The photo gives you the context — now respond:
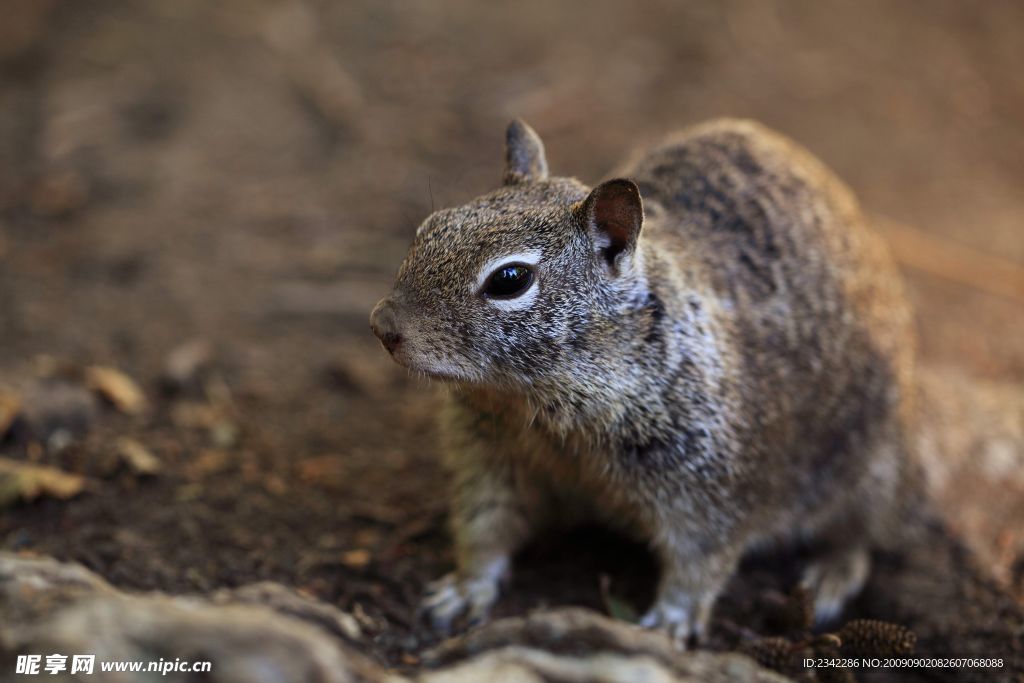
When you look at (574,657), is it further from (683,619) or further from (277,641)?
(683,619)

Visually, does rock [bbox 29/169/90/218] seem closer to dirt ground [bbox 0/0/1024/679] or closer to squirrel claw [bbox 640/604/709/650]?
dirt ground [bbox 0/0/1024/679]

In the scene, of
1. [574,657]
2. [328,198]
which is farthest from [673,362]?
[328,198]

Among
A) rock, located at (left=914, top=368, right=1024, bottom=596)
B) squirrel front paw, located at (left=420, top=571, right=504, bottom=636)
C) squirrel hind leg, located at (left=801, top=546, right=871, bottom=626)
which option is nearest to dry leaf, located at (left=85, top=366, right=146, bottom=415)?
squirrel front paw, located at (left=420, top=571, right=504, bottom=636)

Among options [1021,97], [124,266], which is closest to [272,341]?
[124,266]

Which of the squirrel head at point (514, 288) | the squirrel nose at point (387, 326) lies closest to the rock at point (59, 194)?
the squirrel head at point (514, 288)

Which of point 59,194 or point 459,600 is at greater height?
point 59,194

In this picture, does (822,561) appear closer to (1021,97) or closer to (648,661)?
(648,661)
